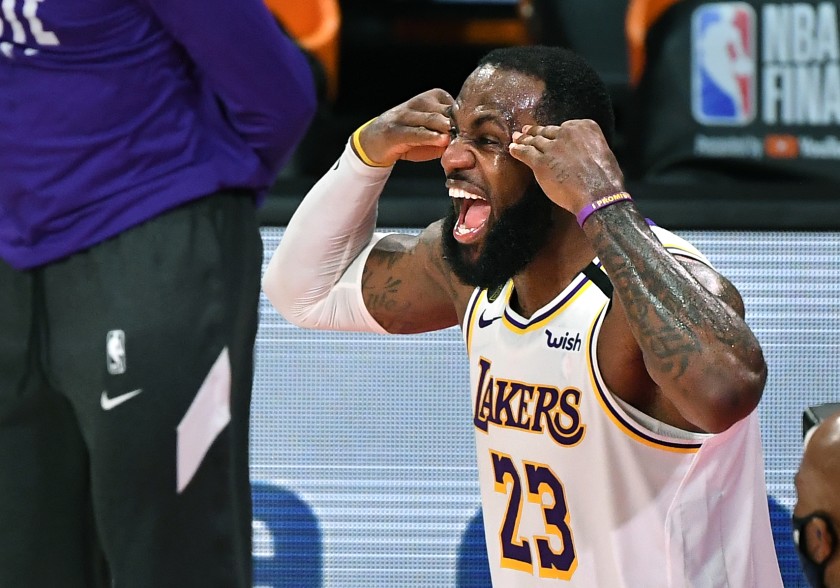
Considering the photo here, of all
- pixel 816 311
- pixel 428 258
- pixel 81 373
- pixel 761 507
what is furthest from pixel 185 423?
pixel 816 311

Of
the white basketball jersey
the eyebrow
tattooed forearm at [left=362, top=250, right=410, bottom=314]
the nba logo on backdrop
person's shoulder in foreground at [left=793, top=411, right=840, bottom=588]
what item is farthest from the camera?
the nba logo on backdrop

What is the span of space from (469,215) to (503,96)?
0.76 ft

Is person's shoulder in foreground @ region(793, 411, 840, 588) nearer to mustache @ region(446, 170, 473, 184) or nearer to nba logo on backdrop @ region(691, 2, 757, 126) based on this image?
mustache @ region(446, 170, 473, 184)

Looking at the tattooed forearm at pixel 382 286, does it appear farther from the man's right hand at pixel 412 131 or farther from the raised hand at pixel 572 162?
the raised hand at pixel 572 162

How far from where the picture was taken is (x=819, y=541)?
1.95 m

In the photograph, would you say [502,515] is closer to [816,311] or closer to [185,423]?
[185,423]

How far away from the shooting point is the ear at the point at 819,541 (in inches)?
75.9

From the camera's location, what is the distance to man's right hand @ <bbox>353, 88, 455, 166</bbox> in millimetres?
2568

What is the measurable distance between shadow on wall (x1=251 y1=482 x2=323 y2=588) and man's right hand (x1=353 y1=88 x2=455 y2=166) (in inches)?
33.3

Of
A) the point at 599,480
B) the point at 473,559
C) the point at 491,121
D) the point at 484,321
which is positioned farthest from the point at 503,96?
the point at 473,559

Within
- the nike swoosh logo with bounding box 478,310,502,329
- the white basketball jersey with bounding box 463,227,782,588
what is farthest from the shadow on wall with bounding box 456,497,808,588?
the nike swoosh logo with bounding box 478,310,502,329

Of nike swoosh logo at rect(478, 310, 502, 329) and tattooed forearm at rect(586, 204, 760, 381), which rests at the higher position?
tattooed forearm at rect(586, 204, 760, 381)

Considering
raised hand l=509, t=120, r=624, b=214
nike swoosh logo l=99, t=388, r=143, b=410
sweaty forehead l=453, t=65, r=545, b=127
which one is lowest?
nike swoosh logo l=99, t=388, r=143, b=410

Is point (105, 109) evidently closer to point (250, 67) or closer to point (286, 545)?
point (250, 67)
